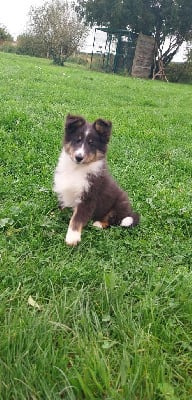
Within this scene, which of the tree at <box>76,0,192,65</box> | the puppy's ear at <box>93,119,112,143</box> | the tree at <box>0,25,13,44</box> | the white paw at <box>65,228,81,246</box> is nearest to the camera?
the white paw at <box>65,228,81,246</box>

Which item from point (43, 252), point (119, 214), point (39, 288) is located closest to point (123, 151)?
point (119, 214)

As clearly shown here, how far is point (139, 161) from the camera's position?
6871mm

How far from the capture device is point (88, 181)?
4.18 m

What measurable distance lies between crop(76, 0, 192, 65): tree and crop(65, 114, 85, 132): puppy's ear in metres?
31.1

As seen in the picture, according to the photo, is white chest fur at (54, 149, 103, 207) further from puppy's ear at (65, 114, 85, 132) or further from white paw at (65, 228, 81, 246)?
white paw at (65, 228, 81, 246)

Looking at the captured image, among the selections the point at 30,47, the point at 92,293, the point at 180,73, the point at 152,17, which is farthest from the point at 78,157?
the point at 30,47

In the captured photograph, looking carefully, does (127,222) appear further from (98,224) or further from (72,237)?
(72,237)

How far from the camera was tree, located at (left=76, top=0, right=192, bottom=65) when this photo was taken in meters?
31.9

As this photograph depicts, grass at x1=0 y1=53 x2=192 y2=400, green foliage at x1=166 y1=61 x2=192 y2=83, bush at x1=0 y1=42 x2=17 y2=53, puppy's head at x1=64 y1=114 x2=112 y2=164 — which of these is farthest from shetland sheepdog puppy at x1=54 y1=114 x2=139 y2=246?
bush at x1=0 y1=42 x2=17 y2=53

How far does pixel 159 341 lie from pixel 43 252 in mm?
1337

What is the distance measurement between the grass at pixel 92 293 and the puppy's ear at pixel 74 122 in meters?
0.89

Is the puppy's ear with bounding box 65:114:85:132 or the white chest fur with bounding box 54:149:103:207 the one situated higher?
the puppy's ear with bounding box 65:114:85:132

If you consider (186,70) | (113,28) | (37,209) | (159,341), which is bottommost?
(159,341)

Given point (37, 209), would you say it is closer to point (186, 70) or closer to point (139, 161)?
point (139, 161)
